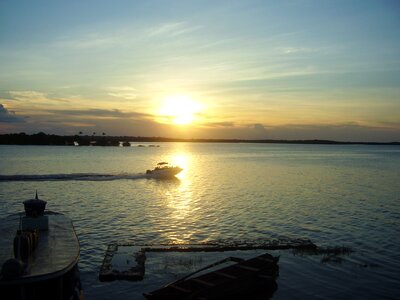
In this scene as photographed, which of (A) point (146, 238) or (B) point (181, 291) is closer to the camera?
(B) point (181, 291)

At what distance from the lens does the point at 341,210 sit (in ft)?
143

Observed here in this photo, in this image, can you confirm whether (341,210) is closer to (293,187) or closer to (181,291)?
(293,187)

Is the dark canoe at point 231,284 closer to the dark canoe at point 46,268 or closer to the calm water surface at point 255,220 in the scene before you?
the calm water surface at point 255,220

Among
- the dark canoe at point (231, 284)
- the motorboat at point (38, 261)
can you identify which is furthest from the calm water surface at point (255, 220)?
the motorboat at point (38, 261)

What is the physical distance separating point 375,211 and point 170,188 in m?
32.6

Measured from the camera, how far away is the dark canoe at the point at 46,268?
12.8m

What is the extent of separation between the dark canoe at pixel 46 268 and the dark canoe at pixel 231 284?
4.17 m

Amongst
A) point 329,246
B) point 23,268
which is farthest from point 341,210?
point 23,268

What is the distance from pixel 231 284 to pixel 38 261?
8.68m

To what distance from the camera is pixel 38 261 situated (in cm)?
1459

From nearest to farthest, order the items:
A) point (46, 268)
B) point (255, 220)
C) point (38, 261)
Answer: point (46, 268) → point (38, 261) → point (255, 220)

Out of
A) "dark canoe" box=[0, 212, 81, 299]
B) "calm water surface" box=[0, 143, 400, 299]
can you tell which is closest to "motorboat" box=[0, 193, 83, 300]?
"dark canoe" box=[0, 212, 81, 299]

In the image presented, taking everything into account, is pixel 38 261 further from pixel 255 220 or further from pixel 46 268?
pixel 255 220

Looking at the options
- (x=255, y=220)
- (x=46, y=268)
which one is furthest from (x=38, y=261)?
(x=255, y=220)
